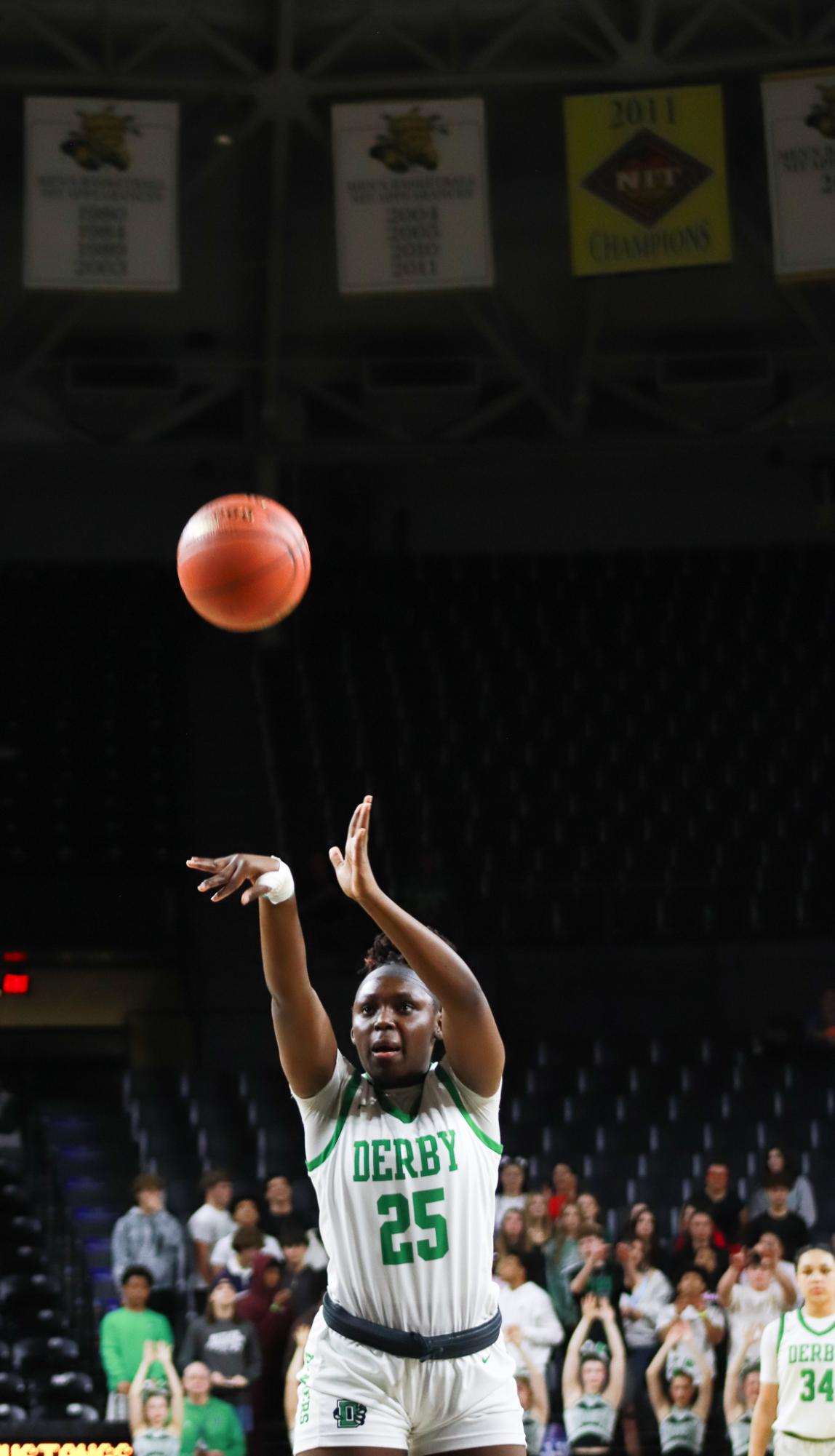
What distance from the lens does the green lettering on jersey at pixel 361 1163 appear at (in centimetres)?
472

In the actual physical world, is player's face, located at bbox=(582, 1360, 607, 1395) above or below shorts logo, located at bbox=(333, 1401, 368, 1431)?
below

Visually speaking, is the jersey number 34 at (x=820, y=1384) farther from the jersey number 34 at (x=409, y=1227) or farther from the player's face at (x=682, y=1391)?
the jersey number 34 at (x=409, y=1227)

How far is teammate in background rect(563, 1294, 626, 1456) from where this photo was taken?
10773mm

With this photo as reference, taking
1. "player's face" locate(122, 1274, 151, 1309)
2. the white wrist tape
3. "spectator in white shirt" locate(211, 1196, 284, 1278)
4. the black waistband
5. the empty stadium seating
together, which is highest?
the empty stadium seating

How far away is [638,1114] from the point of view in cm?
1545

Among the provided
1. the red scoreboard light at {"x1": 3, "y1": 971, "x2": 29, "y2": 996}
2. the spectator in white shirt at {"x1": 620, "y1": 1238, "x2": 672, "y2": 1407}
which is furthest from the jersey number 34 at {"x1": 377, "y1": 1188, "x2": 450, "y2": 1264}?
the red scoreboard light at {"x1": 3, "y1": 971, "x2": 29, "y2": 996}


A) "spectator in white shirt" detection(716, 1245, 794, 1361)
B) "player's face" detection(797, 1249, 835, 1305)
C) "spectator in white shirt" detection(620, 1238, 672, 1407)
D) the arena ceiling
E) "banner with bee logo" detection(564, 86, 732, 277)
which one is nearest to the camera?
"player's face" detection(797, 1249, 835, 1305)

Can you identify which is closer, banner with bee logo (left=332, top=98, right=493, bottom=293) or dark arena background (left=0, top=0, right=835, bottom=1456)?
dark arena background (left=0, top=0, right=835, bottom=1456)

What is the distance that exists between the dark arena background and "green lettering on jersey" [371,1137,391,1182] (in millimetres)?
6416

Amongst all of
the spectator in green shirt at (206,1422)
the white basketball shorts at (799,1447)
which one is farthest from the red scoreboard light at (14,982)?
the white basketball shorts at (799,1447)

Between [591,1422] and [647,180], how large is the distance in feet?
32.8

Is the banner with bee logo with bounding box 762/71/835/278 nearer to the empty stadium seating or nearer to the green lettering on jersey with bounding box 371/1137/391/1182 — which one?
the empty stadium seating

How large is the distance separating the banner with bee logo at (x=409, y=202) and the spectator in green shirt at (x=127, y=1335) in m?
8.50

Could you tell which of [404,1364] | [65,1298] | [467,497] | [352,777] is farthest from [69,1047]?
[404,1364]
